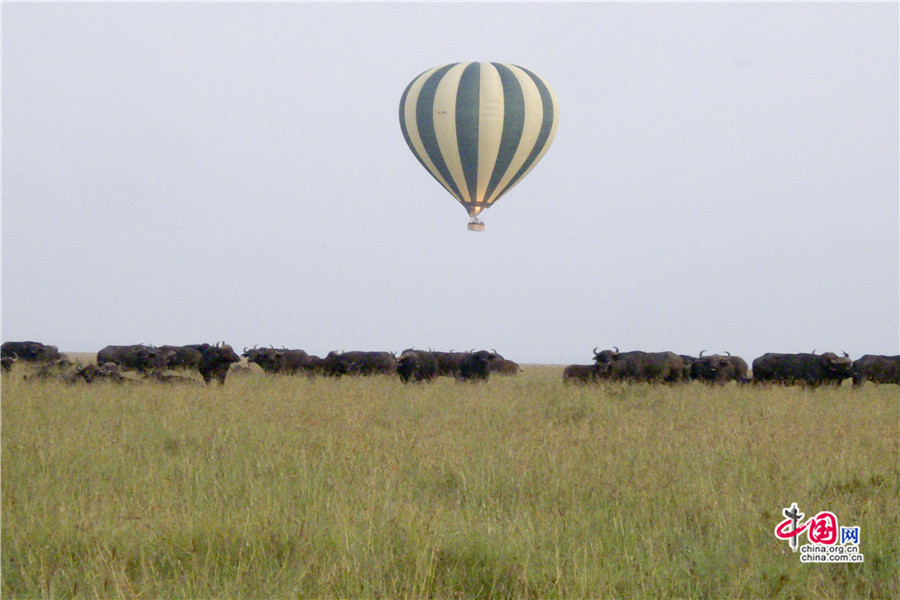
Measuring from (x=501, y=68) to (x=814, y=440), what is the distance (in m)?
25.3

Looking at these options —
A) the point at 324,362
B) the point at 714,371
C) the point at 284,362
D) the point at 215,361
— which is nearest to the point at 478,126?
the point at 324,362

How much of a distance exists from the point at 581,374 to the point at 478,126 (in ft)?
36.3

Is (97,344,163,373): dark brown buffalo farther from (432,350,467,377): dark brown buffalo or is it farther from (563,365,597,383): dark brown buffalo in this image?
(563,365,597,383): dark brown buffalo

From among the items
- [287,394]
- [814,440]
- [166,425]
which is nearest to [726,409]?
[814,440]

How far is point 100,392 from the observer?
746 inches

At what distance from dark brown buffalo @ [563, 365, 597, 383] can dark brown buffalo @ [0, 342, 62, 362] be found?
21979 mm

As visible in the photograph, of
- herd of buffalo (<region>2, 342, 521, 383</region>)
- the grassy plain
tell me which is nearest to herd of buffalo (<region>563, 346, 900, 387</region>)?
herd of buffalo (<region>2, 342, 521, 383</region>)

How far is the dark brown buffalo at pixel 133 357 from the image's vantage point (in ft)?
98.6

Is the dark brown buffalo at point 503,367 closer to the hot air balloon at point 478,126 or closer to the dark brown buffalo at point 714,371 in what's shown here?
the hot air balloon at point 478,126

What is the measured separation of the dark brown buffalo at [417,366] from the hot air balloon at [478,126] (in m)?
7.74

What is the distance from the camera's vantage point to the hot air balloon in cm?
3288

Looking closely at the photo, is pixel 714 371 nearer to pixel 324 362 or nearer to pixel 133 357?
pixel 324 362

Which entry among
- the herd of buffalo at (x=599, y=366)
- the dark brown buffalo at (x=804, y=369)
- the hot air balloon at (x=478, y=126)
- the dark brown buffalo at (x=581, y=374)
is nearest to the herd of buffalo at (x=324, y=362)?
the herd of buffalo at (x=599, y=366)

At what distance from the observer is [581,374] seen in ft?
91.0
